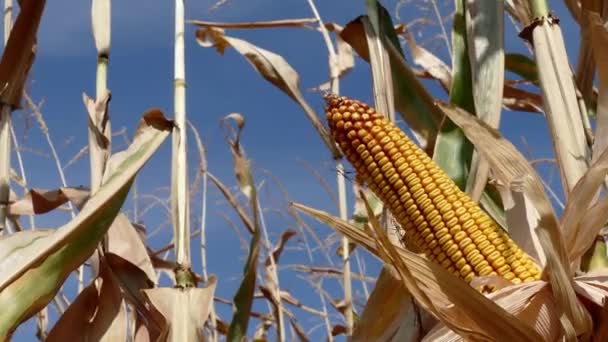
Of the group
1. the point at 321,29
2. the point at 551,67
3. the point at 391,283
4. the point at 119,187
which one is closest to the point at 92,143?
the point at 119,187

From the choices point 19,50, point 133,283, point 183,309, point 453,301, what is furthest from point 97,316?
point 453,301

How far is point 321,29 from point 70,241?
5.68ft

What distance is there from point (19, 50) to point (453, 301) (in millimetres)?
1337

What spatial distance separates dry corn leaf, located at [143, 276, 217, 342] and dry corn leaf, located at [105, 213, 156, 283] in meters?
0.28

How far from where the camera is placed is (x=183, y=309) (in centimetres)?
171

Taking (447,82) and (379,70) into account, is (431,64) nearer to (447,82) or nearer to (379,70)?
(447,82)

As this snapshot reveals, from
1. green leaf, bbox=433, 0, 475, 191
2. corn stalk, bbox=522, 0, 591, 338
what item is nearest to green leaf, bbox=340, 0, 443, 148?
green leaf, bbox=433, 0, 475, 191

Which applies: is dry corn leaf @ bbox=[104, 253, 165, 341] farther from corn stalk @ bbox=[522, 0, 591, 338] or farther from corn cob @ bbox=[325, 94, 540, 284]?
corn stalk @ bbox=[522, 0, 591, 338]

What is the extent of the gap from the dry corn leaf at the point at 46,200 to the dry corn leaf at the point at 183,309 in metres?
0.52

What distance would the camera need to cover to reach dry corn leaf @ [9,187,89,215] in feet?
7.11

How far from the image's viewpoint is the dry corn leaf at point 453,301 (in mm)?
1135

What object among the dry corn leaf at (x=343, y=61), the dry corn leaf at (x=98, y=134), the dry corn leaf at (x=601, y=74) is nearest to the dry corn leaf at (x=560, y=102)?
the dry corn leaf at (x=601, y=74)

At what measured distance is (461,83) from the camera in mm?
1815

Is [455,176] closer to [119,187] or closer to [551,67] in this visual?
[551,67]
